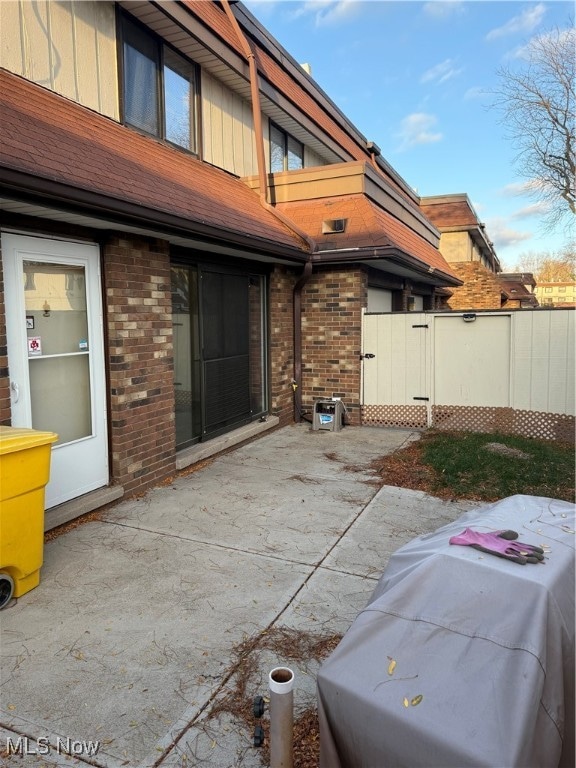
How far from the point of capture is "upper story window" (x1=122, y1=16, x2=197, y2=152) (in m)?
6.65

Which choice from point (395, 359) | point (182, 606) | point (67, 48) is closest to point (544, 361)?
point (395, 359)

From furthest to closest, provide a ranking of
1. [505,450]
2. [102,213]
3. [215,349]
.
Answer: [215,349] < [505,450] < [102,213]

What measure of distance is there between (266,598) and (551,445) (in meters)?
5.27

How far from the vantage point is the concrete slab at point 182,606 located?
2.34 meters

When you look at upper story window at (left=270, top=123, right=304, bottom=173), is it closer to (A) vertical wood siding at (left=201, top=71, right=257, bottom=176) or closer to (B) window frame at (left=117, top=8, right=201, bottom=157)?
(A) vertical wood siding at (left=201, top=71, right=257, bottom=176)

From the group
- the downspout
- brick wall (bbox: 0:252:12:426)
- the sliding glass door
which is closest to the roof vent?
the downspout

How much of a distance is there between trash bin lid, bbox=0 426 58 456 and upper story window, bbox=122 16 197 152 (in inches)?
188

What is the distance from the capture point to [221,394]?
281 inches

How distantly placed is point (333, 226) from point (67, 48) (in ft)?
13.8

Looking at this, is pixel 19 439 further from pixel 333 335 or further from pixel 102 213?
pixel 333 335

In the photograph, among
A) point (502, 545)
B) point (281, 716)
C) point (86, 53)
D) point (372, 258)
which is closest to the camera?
point (281, 716)

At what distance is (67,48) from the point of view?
18.7 feet

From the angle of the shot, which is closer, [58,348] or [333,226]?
[58,348]

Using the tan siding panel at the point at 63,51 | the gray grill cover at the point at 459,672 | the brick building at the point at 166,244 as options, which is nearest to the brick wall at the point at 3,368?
the brick building at the point at 166,244
